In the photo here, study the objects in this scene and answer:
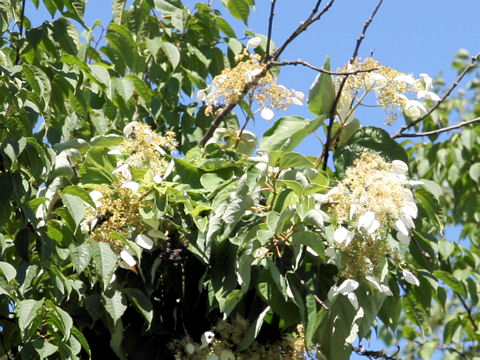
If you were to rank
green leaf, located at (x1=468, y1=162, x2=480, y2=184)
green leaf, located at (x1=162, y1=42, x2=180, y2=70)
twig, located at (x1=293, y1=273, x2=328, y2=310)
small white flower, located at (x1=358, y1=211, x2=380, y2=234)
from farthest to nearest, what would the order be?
green leaf, located at (x1=468, y1=162, x2=480, y2=184)
green leaf, located at (x1=162, y1=42, x2=180, y2=70)
twig, located at (x1=293, y1=273, x2=328, y2=310)
small white flower, located at (x1=358, y1=211, x2=380, y2=234)

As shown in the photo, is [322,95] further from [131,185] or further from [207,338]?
[207,338]

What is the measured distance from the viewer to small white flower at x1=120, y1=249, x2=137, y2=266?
6.70ft

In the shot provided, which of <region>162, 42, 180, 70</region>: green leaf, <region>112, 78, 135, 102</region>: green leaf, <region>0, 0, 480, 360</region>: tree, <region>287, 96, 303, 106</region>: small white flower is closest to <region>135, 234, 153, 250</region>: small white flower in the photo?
<region>0, 0, 480, 360</region>: tree

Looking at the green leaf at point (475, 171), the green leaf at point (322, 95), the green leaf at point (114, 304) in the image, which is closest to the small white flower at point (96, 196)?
the green leaf at point (114, 304)

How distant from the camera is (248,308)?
222cm

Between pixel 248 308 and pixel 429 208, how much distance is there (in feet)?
1.87

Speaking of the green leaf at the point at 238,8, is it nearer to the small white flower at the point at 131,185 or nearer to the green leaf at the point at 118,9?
the green leaf at the point at 118,9

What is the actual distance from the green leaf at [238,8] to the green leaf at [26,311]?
1.51 meters

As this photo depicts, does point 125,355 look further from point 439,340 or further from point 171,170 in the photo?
point 439,340

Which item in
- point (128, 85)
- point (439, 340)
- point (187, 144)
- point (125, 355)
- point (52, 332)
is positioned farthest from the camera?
point (439, 340)

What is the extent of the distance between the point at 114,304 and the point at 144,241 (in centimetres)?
15

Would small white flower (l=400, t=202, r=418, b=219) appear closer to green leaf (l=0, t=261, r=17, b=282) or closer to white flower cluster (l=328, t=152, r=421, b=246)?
white flower cluster (l=328, t=152, r=421, b=246)

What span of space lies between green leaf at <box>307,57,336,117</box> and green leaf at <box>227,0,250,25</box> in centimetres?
100

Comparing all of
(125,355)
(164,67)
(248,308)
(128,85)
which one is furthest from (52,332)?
(164,67)
